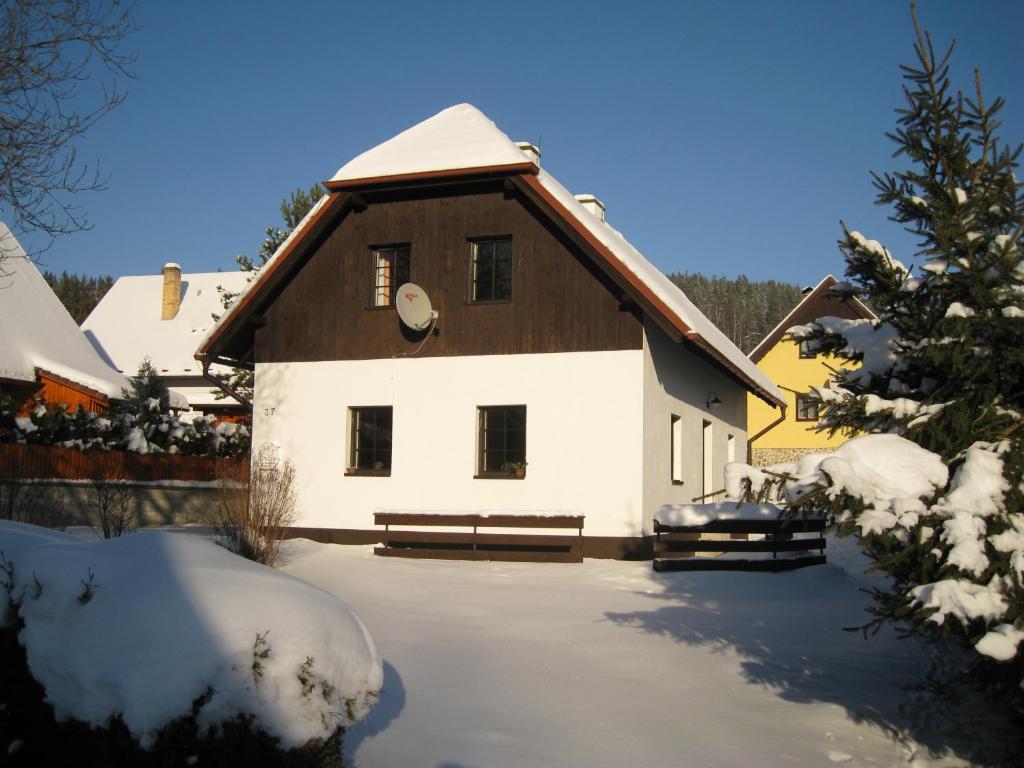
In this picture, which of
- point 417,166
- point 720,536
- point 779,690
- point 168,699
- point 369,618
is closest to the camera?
point 168,699

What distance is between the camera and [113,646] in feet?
13.4

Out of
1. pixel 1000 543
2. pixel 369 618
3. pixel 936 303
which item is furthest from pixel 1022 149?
pixel 369 618

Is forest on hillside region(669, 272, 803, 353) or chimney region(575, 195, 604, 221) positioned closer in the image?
chimney region(575, 195, 604, 221)

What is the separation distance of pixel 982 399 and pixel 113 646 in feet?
15.8

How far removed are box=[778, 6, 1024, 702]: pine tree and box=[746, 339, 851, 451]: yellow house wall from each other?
31.1 m

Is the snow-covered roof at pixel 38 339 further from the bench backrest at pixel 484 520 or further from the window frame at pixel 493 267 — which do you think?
the bench backrest at pixel 484 520

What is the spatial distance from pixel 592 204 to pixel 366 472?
8.97m

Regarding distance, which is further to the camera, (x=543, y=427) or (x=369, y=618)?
(x=543, y=427)

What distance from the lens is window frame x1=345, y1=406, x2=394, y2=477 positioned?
54.9ft

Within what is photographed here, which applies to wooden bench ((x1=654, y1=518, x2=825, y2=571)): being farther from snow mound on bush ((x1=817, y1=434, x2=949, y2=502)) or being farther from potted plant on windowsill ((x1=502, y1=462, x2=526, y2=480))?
snow mound on bush ((x1=817, y1=434, x2=949, y2=502))

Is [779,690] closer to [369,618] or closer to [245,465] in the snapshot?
[369,618]

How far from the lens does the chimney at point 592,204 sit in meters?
22.0

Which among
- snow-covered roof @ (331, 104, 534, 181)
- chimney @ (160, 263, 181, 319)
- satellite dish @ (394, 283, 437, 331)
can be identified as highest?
chimney @ (160, 263, 181, 319)

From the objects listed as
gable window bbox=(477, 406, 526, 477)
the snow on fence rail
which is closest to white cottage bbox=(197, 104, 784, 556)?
gable window bbox=(477, 406, 526, 477)
